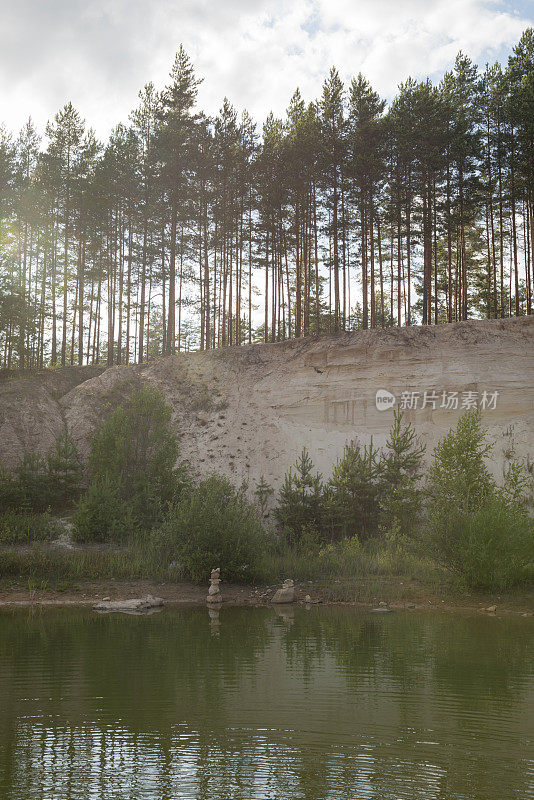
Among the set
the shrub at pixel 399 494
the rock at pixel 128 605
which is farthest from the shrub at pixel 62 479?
the shrub at pixel 399 494

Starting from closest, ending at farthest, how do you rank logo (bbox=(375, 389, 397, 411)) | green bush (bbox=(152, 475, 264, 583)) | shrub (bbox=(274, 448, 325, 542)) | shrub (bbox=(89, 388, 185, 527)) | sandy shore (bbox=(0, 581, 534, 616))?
sandy shore (bbox=(0, 581, 534, 616)) < green bush (bbox=(152, 475, 264, 583)) < shrub (bbox=(89, 388, 185, 527)) < shrub (bbox=(274, 448, 325, 542)) < logo (bbox=(375, 389, 397, 411))

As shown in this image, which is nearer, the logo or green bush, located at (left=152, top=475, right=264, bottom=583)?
green bush, located at (left=152, top=475, right=264, bottom=583)

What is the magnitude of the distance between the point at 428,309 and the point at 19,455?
2351cm

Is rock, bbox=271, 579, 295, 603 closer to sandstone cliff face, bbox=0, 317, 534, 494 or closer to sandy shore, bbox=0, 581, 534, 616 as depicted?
sandy shore, bbox=0, 581, 534, 616

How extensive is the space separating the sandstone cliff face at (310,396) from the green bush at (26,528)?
744 centimetres

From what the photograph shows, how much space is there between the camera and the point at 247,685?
32.2ft

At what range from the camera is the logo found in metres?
33.4

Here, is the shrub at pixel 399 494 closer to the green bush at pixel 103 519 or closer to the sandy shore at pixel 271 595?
the sandy shore at pixel 271 595

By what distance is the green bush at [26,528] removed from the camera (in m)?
24.3

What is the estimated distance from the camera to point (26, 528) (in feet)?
82.2

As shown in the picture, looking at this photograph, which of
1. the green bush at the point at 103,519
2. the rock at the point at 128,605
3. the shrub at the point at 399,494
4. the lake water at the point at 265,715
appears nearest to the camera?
the lake water at the point at 265,715

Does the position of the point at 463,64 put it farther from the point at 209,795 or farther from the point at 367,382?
the point at 209,795

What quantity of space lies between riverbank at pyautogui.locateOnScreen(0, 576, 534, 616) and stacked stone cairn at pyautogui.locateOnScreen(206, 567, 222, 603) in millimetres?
249

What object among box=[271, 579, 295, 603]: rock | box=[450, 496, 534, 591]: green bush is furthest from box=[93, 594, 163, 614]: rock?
box=[450, 496, 534, 591]: green bush
